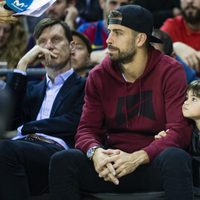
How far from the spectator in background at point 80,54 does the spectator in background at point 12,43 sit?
0.77 m

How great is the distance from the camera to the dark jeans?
4.18 m

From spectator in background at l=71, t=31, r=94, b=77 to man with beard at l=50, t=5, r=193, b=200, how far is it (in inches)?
50.4

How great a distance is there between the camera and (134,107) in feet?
15.3

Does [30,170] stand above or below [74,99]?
below

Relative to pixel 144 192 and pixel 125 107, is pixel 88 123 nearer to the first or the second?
pixel 125 107

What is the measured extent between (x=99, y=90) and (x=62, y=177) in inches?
27.5

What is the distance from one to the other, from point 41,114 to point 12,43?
180cm

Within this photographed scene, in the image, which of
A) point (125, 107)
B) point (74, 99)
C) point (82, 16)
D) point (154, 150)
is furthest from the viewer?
point (82, 16)

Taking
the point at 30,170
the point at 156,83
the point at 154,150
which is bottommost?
the point at 30,170

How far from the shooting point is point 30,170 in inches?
191

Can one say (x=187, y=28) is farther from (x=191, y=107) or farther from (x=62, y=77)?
(x=191, y=107)

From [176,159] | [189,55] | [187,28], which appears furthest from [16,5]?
[187,28]

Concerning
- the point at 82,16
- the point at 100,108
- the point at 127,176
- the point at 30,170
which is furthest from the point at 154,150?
the point at 82,16

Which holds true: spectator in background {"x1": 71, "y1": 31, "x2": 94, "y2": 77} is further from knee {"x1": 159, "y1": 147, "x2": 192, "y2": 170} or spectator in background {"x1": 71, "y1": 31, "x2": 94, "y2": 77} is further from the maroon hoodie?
knee {"x1": 159, "y1": 147, "x2": 192, "y2": 170}
